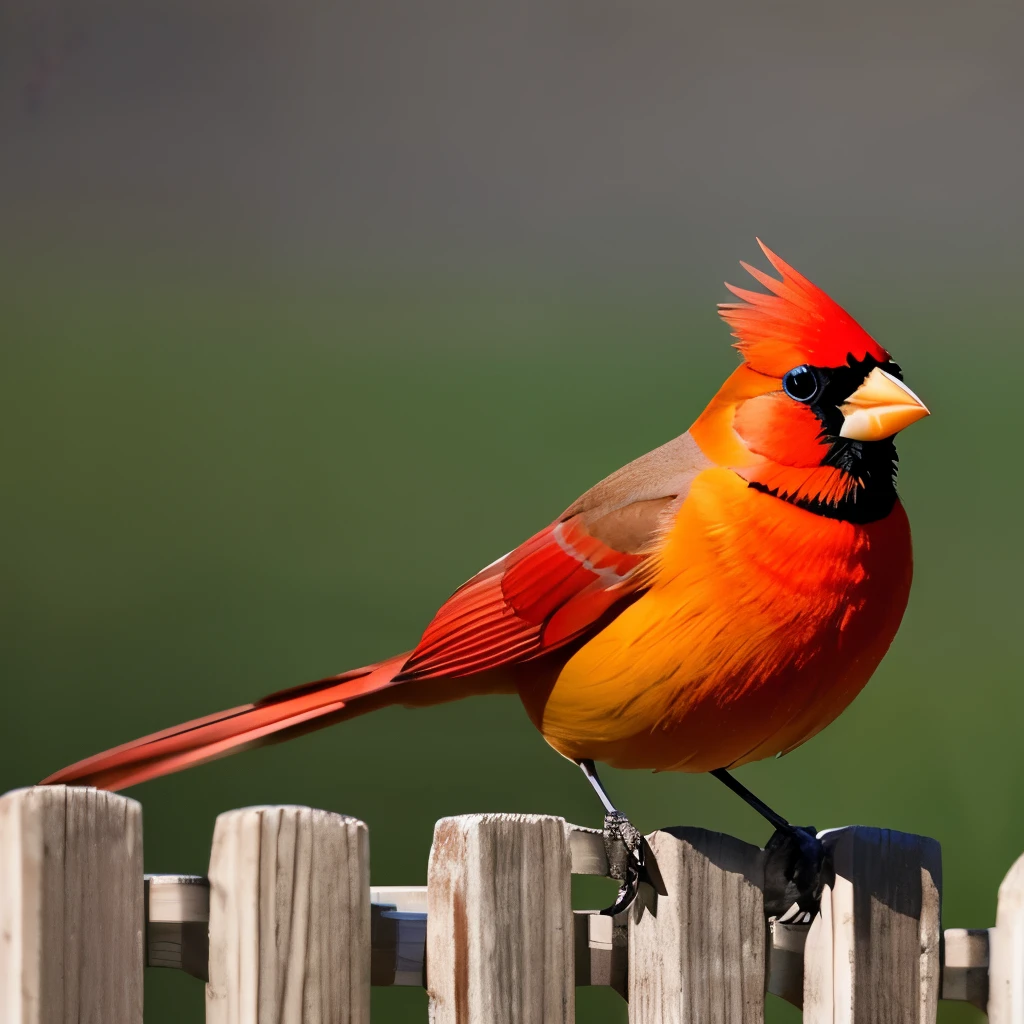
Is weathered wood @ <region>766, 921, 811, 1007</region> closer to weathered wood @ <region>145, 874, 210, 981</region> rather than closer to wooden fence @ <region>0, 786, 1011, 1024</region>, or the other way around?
wooden fence @ <region>0, 786, 1011, 1024</region>

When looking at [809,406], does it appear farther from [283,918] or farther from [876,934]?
[283,918]

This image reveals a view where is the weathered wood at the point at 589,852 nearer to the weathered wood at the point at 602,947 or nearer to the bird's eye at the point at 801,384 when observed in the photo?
the weathered wood at the point at 602,947

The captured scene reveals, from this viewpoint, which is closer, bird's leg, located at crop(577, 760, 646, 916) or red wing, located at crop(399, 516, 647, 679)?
bird's leg, located at crop(577, 760, 646, 916)

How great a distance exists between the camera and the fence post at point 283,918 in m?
1.29

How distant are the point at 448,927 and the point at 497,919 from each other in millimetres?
49

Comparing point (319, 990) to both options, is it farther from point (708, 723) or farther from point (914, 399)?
point (914, 399)

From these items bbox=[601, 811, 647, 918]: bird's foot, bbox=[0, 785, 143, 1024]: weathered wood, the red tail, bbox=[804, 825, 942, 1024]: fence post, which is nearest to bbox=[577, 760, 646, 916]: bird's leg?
bbox=[601, 811, 647, 918]: bird's foot

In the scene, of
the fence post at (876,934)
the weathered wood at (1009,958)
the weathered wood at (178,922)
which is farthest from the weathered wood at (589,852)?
the weathered wood at (1009,958)

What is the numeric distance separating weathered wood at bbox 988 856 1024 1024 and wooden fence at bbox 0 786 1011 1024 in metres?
0.11

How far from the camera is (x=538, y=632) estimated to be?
1.77 metres

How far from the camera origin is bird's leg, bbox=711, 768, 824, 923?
155 cm

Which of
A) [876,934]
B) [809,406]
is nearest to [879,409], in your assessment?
[809,406]

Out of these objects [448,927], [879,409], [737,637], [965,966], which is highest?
[879,409]

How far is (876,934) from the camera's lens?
1.59m
